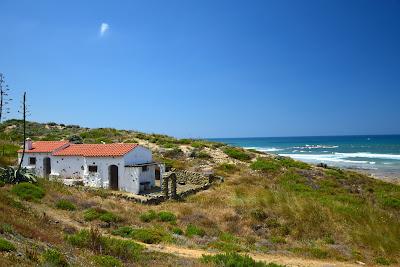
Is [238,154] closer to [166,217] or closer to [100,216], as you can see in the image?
[166,217]

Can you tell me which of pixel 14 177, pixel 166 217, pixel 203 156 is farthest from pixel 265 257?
pixel 203 156

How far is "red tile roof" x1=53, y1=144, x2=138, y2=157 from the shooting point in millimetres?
28781

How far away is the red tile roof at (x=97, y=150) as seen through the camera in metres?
28.8

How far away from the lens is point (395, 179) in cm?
4625

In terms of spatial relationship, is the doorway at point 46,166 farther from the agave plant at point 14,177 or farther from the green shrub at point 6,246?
the green shrub at point 6,246

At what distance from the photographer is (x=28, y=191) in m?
21.4

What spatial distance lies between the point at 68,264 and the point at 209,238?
912cm

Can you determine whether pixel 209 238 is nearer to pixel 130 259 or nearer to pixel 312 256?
pixel 312 256

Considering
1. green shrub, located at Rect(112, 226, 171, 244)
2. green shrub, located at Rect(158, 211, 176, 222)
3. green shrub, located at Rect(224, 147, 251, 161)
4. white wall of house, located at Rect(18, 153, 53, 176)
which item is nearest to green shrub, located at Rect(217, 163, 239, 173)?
green shrub, located at Rect(224, 147, 251, 161)

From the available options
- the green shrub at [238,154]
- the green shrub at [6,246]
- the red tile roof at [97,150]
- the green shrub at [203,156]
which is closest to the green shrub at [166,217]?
the red tile roof at [97,150]

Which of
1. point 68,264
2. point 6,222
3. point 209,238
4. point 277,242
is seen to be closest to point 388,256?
point 277,242

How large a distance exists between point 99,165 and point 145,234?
13.5 metres

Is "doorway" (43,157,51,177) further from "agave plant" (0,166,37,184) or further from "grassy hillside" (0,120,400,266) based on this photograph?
"agave plant" (0,166,37,184)

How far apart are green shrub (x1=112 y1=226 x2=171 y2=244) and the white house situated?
9975mm
